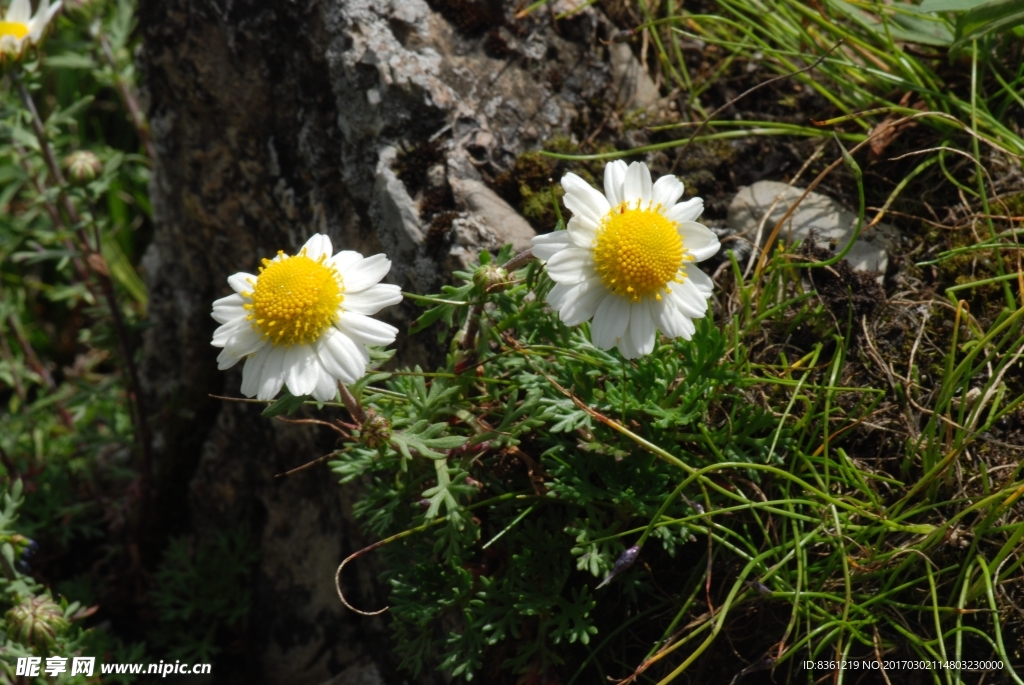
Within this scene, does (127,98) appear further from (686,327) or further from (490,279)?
(686,327)

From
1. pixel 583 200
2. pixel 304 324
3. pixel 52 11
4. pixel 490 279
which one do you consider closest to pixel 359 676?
pixel 304 324

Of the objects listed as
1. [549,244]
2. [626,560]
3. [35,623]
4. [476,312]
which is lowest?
[35,623]

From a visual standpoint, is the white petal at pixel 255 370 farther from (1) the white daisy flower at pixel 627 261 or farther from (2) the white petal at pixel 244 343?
(1) the white daisy flower at pixel 627 261

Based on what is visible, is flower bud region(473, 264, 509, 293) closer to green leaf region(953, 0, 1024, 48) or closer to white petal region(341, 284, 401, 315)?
white petal region(341, 284, 401, 315)

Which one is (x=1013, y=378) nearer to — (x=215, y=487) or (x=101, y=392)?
(x=215, y=487)

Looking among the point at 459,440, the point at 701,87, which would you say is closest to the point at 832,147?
the point at 701,87

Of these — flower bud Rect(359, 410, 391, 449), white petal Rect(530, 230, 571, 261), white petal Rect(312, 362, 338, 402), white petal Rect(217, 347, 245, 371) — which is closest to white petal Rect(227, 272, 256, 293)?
white petal Rect(217, 347, 245, 371)
